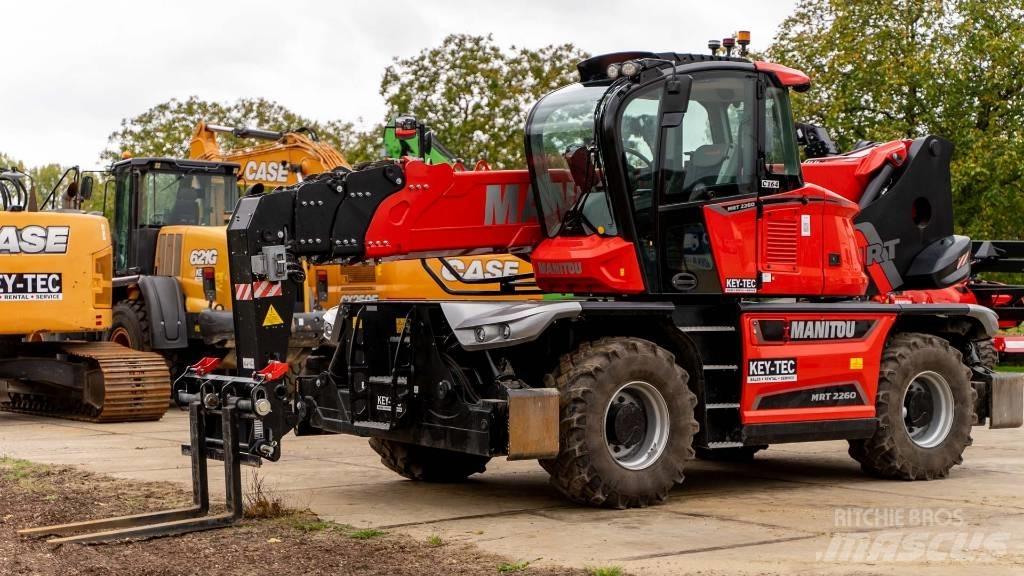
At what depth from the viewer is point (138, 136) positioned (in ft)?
178

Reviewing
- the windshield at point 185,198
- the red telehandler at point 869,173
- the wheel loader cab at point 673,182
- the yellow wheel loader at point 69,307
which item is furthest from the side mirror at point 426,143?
the windshield at point 185,198

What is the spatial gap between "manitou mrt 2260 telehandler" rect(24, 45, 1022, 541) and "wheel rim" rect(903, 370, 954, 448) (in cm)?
2

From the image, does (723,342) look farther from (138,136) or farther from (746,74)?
(138,136)

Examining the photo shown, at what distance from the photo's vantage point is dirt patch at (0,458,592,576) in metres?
7.50

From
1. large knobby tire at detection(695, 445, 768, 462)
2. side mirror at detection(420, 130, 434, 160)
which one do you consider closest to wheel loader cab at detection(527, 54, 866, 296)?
large knobby tire at detection(695, 445, 768, 462)

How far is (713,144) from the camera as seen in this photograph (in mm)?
10531

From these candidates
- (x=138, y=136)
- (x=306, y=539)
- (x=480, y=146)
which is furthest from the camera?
(x=138, y=136)

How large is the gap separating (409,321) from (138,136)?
46755 millimetres

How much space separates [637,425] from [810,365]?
1.72 m

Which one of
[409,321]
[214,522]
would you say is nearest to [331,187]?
[409,321]

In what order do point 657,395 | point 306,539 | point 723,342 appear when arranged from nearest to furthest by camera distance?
point 306,539, point 657,395, point 723,342

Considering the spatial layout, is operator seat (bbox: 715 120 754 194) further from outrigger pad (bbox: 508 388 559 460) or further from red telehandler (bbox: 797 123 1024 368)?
outrigger pad (bbox: 508 388 559 460)

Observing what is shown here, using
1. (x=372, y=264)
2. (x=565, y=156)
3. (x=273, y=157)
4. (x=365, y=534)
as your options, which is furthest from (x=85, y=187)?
(x=365, y=534)

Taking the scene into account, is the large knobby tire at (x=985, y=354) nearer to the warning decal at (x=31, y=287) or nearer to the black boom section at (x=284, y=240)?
the black boom section at (x=284, y=240)
